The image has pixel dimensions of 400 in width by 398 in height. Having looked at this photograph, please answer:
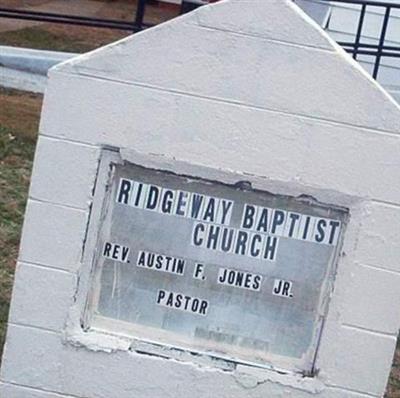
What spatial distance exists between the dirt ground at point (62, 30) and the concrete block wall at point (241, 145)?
6896 millimetres

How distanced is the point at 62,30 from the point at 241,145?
8.33 m

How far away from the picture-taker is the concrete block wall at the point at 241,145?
3.57m

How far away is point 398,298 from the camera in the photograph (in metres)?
3.66

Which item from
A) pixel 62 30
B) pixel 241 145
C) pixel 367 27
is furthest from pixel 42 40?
pixel 241 145

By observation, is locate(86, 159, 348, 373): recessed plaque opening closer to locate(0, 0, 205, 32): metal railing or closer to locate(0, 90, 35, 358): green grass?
locate(0, 90, 35, 358): green grass

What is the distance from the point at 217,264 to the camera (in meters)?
3.67

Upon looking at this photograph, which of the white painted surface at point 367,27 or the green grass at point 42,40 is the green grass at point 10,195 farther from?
the white painted surface at point 367,27

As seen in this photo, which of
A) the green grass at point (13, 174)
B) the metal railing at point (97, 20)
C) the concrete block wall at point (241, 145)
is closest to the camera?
the concrete block wall at point (241, 145)

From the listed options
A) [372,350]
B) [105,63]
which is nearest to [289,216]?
[372,350]

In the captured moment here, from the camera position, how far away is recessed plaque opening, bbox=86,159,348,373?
3.65 m

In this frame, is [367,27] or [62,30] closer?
[367,27]

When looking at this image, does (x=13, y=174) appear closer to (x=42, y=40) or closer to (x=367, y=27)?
(x=42, y=40)

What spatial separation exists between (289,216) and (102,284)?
0.62 m

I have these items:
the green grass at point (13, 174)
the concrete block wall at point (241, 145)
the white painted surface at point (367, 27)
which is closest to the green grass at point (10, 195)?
the green grass at point (13, 174)
